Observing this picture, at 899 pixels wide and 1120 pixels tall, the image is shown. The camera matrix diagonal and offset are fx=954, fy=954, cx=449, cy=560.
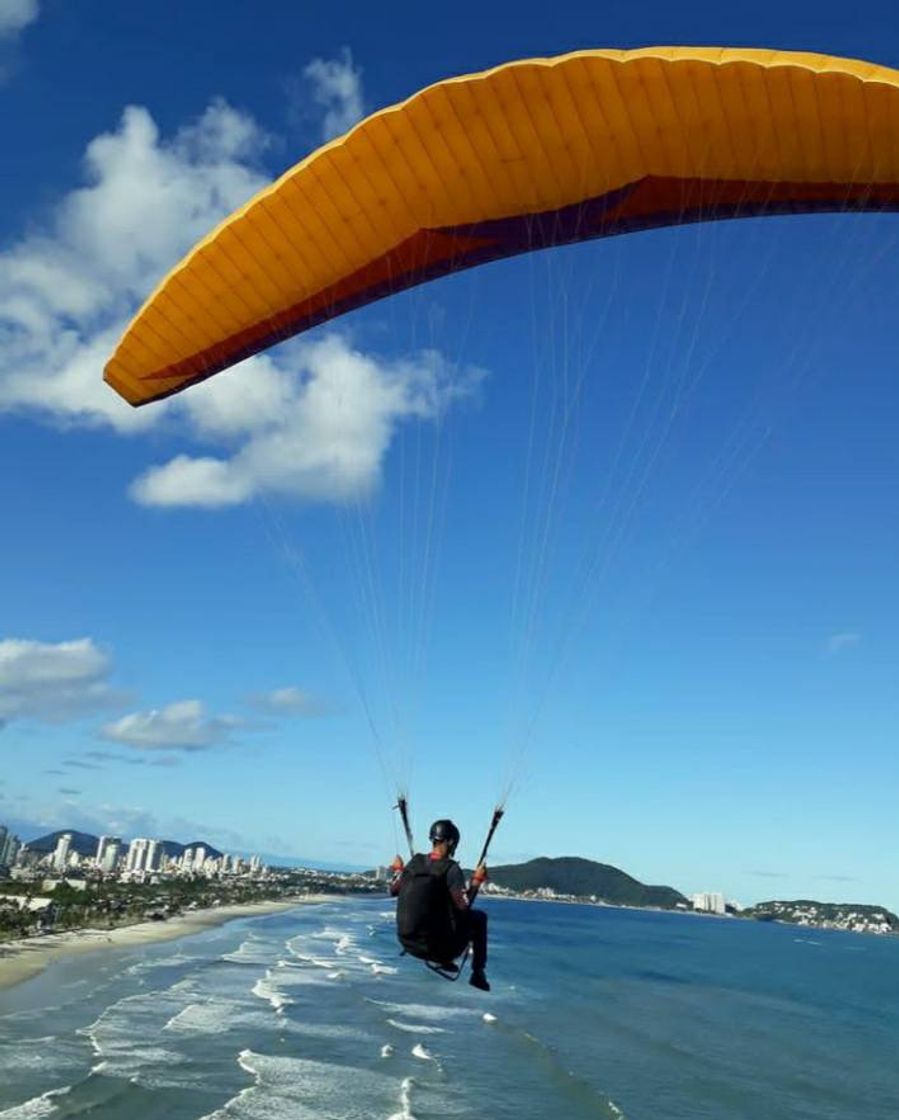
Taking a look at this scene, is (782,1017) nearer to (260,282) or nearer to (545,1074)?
(545,1074)

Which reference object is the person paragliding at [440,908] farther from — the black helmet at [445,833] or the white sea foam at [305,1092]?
the white sea foam at [305,1092]

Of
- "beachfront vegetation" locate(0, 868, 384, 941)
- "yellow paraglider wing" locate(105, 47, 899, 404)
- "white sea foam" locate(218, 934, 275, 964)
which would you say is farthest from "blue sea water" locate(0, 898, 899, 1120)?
"yellow paraglider wing" locate(105, 47, 899, 404)

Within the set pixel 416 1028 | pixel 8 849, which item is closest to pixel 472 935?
pixel 416 1028

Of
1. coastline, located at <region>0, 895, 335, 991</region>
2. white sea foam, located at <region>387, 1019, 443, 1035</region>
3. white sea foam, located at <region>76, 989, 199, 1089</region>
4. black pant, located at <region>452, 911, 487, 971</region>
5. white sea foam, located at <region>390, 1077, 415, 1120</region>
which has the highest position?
black pant, located at <region>452, 911, 487, 971</region>

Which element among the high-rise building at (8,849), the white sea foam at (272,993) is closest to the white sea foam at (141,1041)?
the white sea foam at (272,993)

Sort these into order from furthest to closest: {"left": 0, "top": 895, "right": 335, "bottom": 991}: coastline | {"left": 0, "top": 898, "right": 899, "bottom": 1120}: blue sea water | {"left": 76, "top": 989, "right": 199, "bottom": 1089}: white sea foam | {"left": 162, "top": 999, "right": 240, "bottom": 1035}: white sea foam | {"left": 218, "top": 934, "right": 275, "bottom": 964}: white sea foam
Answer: {"left": 218, "top": 934, "right": 275, "bottom": 964}: white sea foam
{"left": 0, "top": 895, "right": 335, "bottom": 991}: coastline
{"left": 162, "top": 999, "right": 240, "bottom": 1035}: white sea foam
{"left": 76, "top": 989, "right": 199, "bottom": 1089}: white sea foam
{"left": 0, "top": 898, "right": 899, "bottom": 1120}: blue sea water

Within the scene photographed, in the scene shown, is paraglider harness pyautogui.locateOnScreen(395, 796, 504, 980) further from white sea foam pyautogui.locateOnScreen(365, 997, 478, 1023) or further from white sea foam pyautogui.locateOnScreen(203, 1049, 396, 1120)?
white sea foam pyautogui.locateOnScreen(365, 997, 478, 1023)

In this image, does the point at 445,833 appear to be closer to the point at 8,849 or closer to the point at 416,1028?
the point at 416,1028
